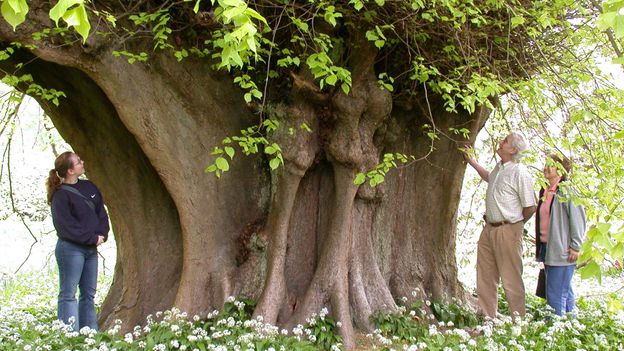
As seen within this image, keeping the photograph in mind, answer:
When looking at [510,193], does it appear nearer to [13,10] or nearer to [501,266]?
[501,266]

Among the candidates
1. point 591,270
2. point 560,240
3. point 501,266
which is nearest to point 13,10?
point 591,270

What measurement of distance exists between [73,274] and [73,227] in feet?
1.40

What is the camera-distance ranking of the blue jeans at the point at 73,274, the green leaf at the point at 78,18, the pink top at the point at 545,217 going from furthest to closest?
1. the pink top at the point at 545,217
2. the blue jeans at the point at 73,274
3. the green leaf at the point at 78,18

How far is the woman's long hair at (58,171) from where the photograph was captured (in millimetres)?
5219

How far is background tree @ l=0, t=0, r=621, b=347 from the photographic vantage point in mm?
4797

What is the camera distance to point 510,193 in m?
5.54

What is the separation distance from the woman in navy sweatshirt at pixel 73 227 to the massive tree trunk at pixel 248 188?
0.49 m

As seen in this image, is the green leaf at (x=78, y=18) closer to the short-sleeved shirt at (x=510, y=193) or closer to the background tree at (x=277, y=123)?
the background tree at (x=277, y=123)

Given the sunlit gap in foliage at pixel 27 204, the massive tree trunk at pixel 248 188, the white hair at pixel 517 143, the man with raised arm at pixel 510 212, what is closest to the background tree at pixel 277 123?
the massive tree trunk at pixel 248 188

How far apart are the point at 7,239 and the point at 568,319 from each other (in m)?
14.8

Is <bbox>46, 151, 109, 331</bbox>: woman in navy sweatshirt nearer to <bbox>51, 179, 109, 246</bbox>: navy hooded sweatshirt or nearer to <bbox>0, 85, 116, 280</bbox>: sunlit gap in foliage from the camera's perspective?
<bbox>51, 179, 109, 246</bbox>: navy hooded sweatshirt

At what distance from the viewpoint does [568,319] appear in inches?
213

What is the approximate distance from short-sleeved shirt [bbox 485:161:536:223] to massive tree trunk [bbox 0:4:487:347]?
2.02ft


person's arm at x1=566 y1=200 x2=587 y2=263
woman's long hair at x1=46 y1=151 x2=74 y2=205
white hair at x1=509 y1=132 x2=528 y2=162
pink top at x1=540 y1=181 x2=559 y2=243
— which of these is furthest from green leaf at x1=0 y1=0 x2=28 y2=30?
pink top at x1=540 y1=181 x2=559 y2=243
